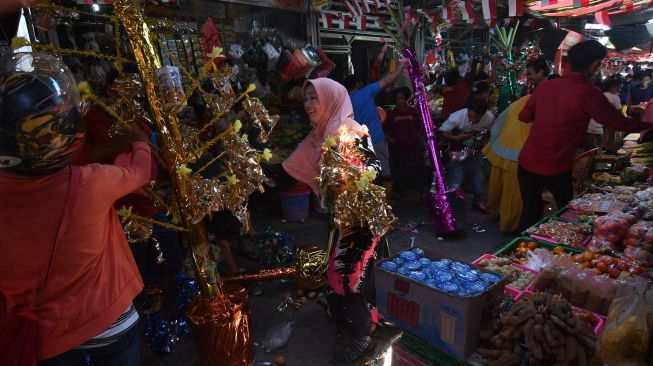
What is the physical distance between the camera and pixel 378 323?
2.82 meters

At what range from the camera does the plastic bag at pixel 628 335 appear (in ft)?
4.48

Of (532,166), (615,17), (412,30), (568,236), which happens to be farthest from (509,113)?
(615,17)

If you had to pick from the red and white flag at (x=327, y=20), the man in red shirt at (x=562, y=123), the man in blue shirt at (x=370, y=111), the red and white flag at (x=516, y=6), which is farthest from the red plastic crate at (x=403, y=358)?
the red and white flag at (x=327, y=20)

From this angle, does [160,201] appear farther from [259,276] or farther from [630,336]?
[630,336]

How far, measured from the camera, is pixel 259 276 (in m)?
3.13

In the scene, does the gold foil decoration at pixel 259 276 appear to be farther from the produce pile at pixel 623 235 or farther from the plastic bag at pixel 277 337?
the produce pile at pixel 623 235

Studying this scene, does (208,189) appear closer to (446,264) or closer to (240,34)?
(446,264)

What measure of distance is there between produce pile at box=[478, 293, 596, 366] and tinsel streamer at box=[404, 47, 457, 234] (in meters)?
2.95

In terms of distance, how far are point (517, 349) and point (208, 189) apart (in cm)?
164

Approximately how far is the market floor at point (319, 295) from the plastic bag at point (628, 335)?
2.43ft

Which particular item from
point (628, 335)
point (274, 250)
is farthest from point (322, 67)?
point (628, 335)

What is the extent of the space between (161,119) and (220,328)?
4.15 feet

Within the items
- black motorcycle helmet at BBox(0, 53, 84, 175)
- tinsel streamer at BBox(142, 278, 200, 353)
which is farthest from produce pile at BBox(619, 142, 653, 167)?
black motorcycle helmet at BBox(0, 53, 84, 175)

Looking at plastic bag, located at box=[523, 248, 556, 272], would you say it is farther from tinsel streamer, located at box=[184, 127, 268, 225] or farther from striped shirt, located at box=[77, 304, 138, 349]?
striped shirt, located at box=[77, 304, 138, 349]
